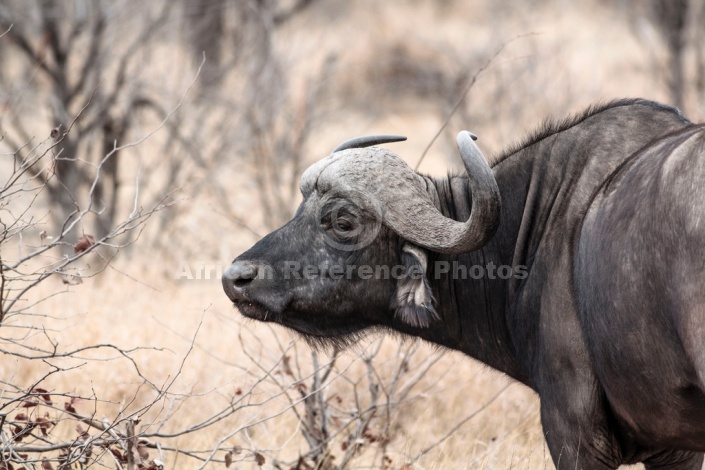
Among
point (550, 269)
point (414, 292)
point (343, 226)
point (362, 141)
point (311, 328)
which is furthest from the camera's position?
point (362, 141)

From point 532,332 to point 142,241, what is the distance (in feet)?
24.6

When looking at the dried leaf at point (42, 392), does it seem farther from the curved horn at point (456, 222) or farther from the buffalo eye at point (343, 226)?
the curved horn at point (456, 222)

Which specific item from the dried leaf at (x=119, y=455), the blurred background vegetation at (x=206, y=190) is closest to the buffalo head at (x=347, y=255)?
the blurred background vegetation at (x=206, y=190)

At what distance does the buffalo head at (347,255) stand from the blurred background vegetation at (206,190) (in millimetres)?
379

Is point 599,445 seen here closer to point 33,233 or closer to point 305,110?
point 305,110

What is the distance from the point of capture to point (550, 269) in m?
3.79

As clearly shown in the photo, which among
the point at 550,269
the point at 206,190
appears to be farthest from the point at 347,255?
the point at 206,190

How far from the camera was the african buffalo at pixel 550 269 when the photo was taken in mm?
3166

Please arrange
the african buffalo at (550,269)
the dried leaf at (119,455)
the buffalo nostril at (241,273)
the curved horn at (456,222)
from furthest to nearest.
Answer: the buffalo nostril at (241,273), the dried leaf at (119,455), the curved horn at (456,222), the african buffalo at (550,269)

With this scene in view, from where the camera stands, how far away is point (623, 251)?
10.8 feet

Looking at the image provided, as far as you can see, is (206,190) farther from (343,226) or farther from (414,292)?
(414,292)

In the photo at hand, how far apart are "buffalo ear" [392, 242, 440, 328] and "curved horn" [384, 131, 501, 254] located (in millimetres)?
77

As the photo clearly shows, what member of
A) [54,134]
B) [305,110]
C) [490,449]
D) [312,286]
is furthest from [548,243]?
[305,110]

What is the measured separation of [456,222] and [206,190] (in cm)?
792
